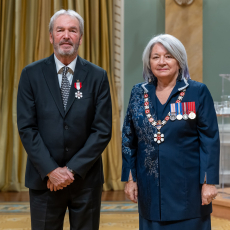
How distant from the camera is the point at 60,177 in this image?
6.14ft

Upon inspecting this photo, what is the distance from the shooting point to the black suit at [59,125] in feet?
6.25

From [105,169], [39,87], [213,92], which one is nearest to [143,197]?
[39,87]

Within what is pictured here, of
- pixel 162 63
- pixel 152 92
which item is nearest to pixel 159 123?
pixel 152 92

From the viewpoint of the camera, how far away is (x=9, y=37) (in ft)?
15.0

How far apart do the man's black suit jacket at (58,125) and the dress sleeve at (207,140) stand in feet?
1.72

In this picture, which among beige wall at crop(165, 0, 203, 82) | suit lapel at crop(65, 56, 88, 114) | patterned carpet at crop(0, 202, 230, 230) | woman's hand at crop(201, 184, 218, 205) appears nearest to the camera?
woman's hand at crop(201, 184, 218, 205)

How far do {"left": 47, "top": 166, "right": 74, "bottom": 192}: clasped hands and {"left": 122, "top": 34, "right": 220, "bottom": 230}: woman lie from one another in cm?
40

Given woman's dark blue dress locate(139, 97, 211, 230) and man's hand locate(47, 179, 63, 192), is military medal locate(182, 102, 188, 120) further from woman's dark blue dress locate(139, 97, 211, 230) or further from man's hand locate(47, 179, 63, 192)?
man's hand locate(47, 179, 63, 192)

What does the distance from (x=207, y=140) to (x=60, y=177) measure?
31.9 inches

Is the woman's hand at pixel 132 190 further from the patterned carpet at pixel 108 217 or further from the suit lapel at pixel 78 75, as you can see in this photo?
the patterned carpet at pixel 108 217

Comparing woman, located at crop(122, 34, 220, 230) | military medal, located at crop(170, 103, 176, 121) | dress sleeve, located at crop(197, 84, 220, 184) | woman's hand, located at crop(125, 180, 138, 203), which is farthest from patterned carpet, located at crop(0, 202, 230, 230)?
military medal, located at crop(170, 103, 176, 121)

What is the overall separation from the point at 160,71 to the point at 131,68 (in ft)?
9.19

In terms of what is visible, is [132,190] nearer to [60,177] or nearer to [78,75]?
[60,177]

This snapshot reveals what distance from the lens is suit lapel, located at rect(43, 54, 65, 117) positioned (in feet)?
6.36
